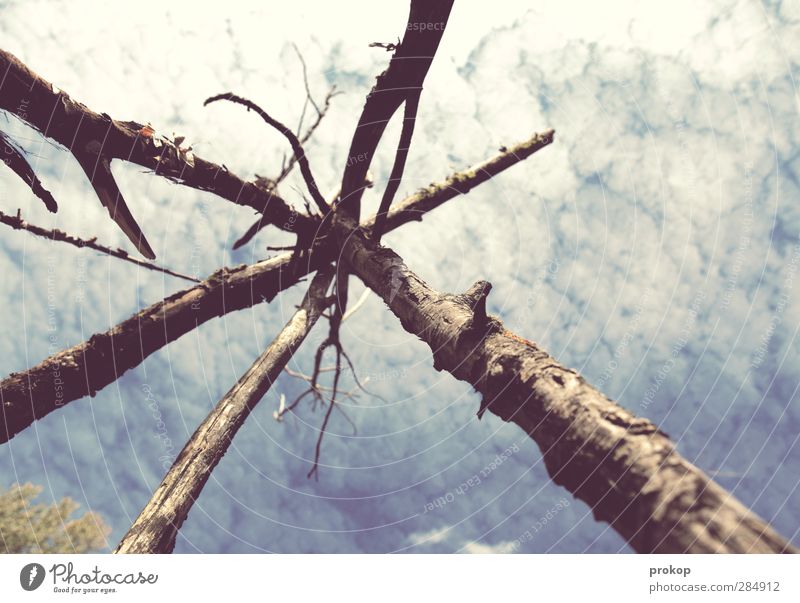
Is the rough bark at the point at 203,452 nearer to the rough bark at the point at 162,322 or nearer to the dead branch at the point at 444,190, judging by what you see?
the rough bark at the point at 162,322

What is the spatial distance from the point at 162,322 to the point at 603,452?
13.2ft

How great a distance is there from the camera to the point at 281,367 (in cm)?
418

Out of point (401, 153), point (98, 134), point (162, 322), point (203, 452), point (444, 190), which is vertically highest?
point (444, 190)

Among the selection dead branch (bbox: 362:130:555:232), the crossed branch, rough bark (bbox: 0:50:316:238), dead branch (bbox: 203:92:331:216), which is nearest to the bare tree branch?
the crossed branch

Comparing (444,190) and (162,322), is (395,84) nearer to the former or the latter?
(444,190)

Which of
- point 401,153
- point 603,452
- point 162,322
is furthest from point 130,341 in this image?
point 603,452

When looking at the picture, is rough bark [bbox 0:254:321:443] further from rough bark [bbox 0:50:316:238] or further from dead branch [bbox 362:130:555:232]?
dead branch [bbox 362:130:555:232]

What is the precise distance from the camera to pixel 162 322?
13.4 feet

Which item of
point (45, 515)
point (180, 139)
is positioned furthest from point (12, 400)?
point (45, 515)

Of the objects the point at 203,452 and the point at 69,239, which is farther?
the point at 69,239

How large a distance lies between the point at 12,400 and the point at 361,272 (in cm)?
287

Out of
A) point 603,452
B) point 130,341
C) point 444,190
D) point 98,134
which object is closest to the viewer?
point 603,452
